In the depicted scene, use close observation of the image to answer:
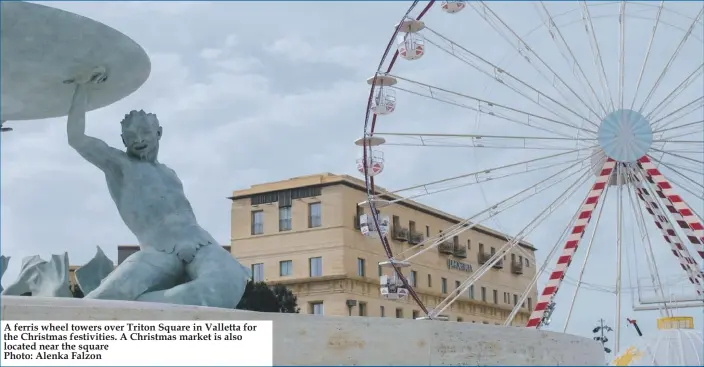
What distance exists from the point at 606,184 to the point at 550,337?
13.5m

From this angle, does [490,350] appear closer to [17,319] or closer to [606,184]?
[17,319]

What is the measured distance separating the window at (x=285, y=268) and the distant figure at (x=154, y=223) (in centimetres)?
3556

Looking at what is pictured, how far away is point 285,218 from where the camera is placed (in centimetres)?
4472

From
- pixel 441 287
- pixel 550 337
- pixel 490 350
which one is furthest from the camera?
pixel 441 287

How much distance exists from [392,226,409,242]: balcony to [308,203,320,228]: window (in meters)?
3.95

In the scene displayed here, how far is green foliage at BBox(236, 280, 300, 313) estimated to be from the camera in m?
31.4

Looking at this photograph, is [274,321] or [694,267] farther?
[694,267]

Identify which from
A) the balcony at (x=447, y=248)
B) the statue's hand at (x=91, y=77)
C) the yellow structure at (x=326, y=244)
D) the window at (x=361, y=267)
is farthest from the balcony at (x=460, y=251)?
the statue's hand at (x=91, y=77)

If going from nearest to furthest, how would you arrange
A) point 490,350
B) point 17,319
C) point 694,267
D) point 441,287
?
point 17,319, point 490,350, point 694,267, point 441,287

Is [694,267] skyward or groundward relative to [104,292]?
skyward

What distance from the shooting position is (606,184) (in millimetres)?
→ 20375

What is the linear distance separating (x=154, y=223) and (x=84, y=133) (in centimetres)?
95

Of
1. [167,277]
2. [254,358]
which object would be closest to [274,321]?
[254,358]

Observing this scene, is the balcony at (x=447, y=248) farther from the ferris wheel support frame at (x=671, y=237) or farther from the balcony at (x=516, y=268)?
the ferris wheel support frame at (x=671, y=237)
